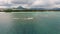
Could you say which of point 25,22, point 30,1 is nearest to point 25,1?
point 30,1

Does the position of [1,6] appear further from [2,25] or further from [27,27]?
[27,27]

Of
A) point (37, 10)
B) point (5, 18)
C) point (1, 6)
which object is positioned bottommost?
point (5, 18)

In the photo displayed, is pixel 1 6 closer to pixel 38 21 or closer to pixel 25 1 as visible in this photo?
pixel 25 1

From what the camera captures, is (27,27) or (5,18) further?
(5,18)

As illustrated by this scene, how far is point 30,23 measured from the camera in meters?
2.22

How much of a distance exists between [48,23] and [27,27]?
0.64 m

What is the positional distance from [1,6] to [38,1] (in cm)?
86

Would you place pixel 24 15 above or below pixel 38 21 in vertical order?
above

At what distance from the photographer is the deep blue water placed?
2.03 m

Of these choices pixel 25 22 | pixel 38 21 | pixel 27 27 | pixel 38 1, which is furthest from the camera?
pixel 38 21

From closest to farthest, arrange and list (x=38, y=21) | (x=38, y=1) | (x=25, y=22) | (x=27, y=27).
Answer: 1. (x=38, y=1)
2. (x=27, y=27)
3. (x=25, y=22)
4. (x=38, y=21)

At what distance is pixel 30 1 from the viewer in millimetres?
2006

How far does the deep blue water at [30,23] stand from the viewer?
203 cm

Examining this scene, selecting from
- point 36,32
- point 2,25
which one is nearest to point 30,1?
point 36,32
